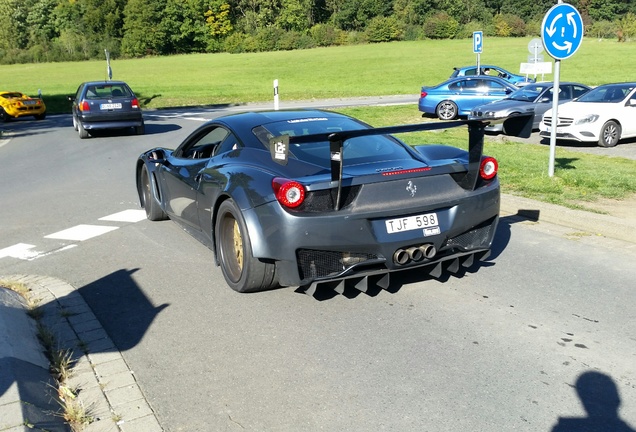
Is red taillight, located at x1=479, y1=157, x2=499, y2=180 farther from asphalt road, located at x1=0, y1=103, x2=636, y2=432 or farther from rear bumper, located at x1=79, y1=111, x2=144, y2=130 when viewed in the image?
rear bumper, located at x1=79, y1=111, x2=144, y2=130

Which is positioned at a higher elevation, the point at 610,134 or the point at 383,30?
the point at 383,30

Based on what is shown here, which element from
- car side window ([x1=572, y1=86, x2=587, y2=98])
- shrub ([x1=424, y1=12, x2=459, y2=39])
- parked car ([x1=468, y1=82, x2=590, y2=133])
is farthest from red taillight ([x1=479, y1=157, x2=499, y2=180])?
shrub ([x1=424, y1=12, x2=459, y2=39])

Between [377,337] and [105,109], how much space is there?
54.7 ft

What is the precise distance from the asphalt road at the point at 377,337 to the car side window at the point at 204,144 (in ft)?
3.19

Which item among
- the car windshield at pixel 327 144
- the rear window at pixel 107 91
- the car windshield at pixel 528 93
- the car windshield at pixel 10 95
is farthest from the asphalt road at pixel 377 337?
the car windshield at pixel 10 95

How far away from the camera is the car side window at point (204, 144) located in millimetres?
6516

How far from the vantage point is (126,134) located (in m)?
20.9

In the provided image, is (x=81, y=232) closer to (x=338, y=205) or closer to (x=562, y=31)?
(x=338, y=205)

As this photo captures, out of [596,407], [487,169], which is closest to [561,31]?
[487,169]

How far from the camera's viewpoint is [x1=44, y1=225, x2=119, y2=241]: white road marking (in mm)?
7903

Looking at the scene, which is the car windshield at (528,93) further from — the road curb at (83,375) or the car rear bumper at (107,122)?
the road curb at (83,375)

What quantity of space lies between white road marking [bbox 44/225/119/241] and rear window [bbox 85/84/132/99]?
1237 centimetres

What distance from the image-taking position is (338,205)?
4926mm

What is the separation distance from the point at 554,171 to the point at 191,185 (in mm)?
6383
